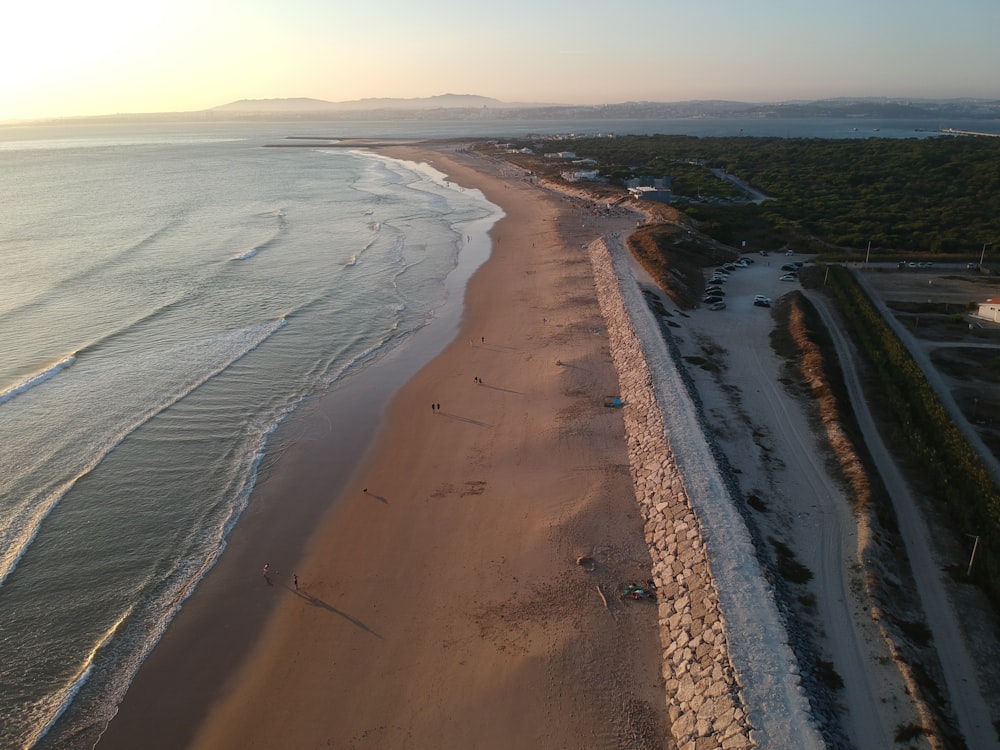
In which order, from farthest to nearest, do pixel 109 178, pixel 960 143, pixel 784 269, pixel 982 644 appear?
pixel 960 143, pixel 109 178, pixel 784 269, pixel 982 644

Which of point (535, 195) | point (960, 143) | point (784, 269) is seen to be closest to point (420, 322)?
point (784, 269)

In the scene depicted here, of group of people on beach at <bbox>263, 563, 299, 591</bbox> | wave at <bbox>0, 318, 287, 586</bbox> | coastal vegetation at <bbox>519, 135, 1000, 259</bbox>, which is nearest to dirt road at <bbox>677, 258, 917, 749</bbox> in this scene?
group of people on beach at <bbox>263, 563, 299, 591</bbox>

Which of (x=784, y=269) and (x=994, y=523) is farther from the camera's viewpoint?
(x=784, y=269)

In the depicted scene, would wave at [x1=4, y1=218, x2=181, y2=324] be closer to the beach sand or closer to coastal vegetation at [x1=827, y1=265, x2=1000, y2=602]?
the beach sand

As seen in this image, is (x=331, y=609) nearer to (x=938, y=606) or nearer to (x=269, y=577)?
(x=269, y=577)

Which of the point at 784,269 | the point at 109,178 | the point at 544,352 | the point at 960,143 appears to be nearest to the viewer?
the point at 544,352

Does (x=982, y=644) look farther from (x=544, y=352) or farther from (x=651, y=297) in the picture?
(x=651, y=297)
